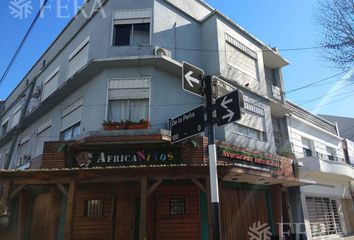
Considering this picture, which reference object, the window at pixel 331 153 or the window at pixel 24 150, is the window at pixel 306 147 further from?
the window at pixel 24 150

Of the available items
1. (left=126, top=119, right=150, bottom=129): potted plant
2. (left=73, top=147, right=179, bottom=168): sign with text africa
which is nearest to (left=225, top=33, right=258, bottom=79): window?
(left=126, top=119, right=150, bottom=129): potted plant

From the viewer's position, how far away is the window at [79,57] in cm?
1407

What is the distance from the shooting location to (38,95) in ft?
57.1

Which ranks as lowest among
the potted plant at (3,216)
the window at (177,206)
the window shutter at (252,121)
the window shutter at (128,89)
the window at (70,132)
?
the potted plant at (3,216)

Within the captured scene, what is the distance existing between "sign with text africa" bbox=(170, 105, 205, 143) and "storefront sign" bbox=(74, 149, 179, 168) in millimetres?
4307

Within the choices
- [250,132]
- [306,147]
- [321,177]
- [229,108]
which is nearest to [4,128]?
[250,132]

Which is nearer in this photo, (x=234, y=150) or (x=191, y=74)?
(x=191, y=74)

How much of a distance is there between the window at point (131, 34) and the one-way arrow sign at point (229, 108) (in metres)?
7.74

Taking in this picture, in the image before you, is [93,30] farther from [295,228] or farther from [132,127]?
[295,228]

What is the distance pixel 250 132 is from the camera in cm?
1422

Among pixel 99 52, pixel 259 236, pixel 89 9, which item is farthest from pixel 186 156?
pixel 89 9

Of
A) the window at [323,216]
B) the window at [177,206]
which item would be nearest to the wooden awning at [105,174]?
the window at [177,206]

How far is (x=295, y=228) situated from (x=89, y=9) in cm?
1431

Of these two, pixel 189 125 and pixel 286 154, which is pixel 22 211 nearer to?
pixel 189 125
